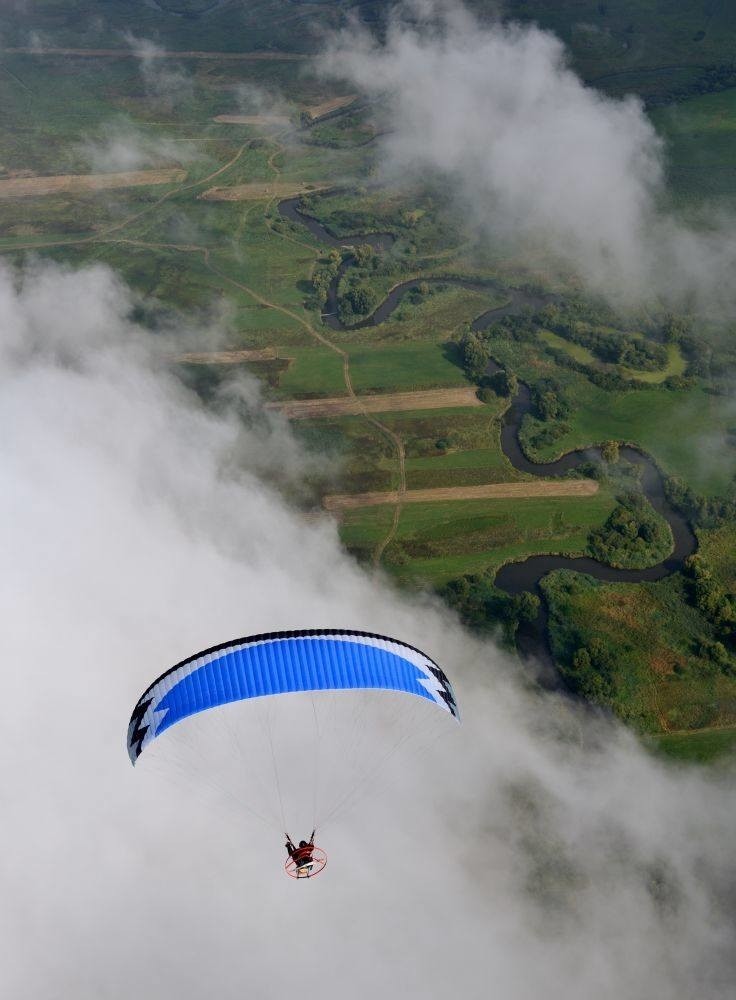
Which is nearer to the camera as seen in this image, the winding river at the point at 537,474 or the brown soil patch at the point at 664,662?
the brown soil patch at the point at 664,662

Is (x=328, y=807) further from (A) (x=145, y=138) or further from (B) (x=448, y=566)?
(A) (x=145, y=138)

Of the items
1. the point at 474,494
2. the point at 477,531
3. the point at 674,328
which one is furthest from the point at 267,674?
the point at 674,328

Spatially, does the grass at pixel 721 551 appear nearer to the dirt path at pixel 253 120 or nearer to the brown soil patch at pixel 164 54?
the dirt path at pixel 253 120

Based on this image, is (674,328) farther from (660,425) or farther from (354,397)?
(354,397)

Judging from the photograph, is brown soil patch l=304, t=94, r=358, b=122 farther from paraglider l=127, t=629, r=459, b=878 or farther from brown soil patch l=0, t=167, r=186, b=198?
paraglider l=127, t=629, r=459, b=878

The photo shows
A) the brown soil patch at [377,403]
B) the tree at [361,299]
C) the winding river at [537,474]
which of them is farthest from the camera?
the tree at [361,299]

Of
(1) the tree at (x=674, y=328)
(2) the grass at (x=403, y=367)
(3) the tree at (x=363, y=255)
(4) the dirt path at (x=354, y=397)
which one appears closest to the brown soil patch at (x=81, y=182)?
(4) the dirt path at (x=354, y=397)
